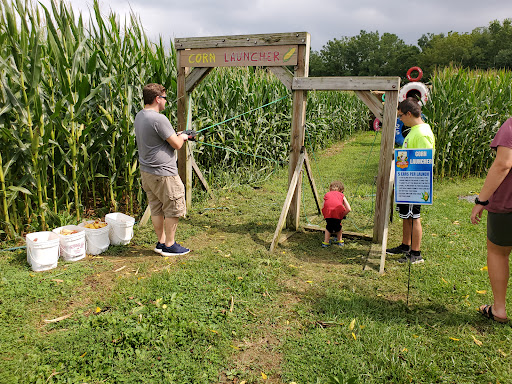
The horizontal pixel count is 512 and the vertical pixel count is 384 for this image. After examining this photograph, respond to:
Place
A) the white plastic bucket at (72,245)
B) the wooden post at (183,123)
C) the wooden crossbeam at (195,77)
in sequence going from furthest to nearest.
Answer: the wooden post at (183,123)
the wooden crossbeam at (195,77)
the white plastic bucket at (72,245)

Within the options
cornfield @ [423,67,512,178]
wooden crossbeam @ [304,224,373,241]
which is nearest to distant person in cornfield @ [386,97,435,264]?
wooden crossbeam @ [304,224,373,241]

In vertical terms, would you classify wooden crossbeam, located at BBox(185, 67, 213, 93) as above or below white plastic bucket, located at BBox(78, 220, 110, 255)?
above

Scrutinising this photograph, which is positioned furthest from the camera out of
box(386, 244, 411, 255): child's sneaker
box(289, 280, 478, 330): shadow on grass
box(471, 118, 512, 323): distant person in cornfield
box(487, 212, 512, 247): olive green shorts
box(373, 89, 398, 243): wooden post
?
box(386, 244, 411, 255): child's sneaker

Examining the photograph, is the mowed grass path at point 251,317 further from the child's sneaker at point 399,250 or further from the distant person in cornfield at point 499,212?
the distant person in cornfield at point 499,212

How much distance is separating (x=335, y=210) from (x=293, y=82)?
6.19ft

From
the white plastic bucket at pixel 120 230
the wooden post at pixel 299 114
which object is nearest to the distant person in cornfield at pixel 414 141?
the wooden post at pixel 299 114

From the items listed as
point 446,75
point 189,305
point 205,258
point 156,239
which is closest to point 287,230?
point 205,258

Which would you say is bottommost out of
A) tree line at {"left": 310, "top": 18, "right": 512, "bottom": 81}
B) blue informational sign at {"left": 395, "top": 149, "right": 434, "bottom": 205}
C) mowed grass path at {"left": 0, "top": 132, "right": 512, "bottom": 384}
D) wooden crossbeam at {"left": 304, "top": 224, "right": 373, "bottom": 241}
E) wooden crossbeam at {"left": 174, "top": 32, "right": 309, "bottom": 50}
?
mowed grass path at {"left": 0, "top": 132, "right": 512, "bottom": 384}

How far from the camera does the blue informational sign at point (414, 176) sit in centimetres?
401

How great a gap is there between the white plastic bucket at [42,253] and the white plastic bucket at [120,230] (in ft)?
2.75

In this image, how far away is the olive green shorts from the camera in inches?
122

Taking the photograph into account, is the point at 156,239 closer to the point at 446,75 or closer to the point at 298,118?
the point at 298,118

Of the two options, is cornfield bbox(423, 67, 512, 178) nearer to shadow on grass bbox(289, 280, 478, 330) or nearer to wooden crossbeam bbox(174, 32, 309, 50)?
wooden crossbeam bbox(174, 32, 309, 50)

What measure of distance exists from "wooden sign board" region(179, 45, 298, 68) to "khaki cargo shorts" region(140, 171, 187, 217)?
212cm
